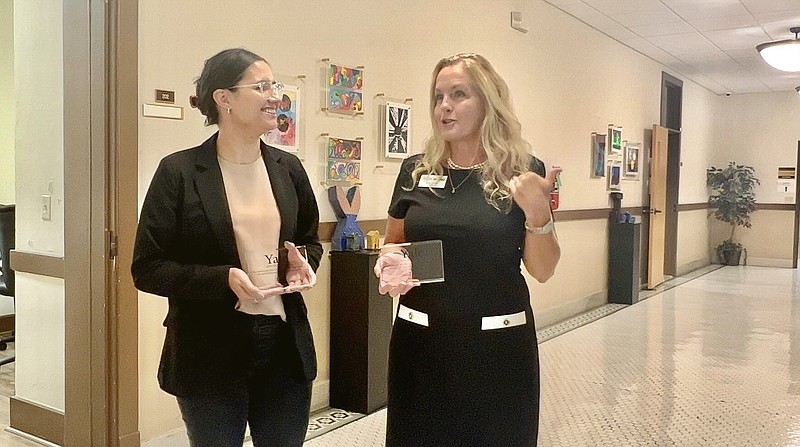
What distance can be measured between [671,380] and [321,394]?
7.54ft

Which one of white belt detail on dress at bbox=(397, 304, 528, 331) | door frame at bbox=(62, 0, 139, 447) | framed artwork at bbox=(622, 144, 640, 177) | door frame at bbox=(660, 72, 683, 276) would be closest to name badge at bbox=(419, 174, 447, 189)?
white belt detail on dress at bbox=(397, 304, 528, 331)

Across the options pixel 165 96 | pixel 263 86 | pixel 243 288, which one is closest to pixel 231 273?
pixel 243 288

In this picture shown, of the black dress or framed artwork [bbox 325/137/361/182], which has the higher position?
framed artwork [bbox 325/137/361/182]

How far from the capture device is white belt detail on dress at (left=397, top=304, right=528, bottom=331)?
5.80 feet

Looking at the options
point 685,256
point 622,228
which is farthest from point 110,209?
point 685,256

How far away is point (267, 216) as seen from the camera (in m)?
1.79

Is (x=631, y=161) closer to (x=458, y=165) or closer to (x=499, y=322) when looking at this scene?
(x=458, y=165)

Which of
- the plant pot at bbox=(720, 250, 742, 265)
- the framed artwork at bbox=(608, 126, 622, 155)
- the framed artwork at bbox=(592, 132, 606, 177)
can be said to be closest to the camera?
the framed artwork at bbox=(592, 132, 606, 177)

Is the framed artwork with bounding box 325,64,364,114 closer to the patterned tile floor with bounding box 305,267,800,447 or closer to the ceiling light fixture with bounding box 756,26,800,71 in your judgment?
the patterned tile floor with bounding box 305,267,800,447

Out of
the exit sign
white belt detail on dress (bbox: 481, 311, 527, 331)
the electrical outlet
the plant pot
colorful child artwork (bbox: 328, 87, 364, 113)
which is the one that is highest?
colorful child artwork (bbox: 328, 87, 364, 113)

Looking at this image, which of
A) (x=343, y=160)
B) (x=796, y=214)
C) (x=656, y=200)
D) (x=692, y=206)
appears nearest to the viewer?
(x=343, y=160)

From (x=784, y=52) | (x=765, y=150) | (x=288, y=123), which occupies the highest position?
(x=784, y=52)

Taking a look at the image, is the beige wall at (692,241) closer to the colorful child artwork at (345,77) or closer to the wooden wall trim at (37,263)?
the colorful child artwork at (345,77)

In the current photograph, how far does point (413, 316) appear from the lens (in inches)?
72.1
